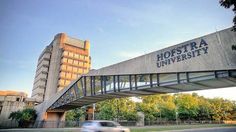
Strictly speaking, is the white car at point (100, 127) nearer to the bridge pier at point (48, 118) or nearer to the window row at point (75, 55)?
the bridge pier at point (48, 118)

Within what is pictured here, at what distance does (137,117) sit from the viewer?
5325 cm

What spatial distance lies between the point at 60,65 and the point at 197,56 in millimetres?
79456

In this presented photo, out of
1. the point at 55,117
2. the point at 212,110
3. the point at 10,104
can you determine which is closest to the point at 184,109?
the point at 212,110

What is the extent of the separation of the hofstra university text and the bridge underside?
52.2 inches

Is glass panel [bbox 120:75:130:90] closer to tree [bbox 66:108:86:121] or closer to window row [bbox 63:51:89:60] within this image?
tree [bbox 66:108:86:121]

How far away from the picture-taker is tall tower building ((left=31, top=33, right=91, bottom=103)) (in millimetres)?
86500

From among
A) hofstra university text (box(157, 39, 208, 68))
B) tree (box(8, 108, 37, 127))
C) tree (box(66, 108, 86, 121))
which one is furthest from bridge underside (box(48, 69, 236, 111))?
tree (box(66, 108, 86, 121))

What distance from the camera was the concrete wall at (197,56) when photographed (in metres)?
15.0

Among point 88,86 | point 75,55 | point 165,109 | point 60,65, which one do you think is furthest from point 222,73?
point 75,55

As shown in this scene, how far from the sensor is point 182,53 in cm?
1797

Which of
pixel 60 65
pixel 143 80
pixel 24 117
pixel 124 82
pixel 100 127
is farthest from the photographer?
pixel 60 65

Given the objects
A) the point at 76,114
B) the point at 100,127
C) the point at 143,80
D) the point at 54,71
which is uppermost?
the point at 54,71

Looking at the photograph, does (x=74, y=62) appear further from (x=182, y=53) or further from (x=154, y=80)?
(x=182, y=53)

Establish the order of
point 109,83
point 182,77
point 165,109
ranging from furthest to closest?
point 165,109
point 109,83
point 182,77
